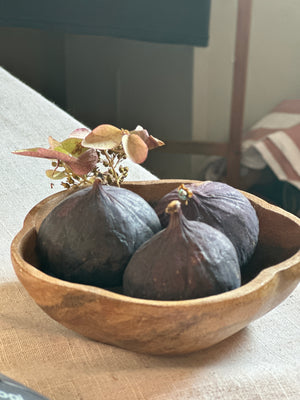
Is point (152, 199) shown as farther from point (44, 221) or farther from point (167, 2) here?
point (167, 2)

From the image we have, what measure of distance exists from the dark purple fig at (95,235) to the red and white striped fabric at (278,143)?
1125mm

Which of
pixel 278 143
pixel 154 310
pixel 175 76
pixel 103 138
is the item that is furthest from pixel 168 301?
pixel 175 76

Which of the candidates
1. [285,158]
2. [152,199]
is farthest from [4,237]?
[285,158]

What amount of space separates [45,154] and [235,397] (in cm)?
18

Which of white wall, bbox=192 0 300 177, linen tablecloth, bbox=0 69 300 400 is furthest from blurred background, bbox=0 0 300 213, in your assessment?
linen tablecloth, bbox=0 69 300 400

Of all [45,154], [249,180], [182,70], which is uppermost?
[45,154]

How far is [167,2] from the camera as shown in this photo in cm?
140

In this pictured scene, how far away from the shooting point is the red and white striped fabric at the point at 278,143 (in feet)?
4.65

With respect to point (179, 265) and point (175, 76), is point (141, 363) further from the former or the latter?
point (175, 76)

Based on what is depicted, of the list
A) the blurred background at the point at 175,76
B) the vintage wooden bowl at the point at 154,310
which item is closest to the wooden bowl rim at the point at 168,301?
the vintage wooden bowl at the point at 154,310

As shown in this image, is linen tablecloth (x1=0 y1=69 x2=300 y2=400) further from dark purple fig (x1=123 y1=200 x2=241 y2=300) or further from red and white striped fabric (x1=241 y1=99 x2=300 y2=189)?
red and white striped fabric (x1=241 y1=99 x2=300 y2=189)

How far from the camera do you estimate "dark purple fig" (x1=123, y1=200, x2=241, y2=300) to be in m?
0.30

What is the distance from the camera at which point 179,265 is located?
0.98 feet

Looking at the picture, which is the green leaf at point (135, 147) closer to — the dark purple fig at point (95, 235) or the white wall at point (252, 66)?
the dark purple fig at point (95, 235)
